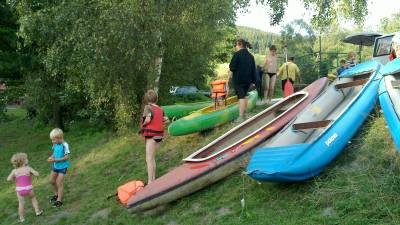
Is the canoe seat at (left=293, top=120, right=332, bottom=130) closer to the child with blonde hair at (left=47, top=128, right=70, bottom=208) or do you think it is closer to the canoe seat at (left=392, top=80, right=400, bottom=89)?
the canoe seat at (left=392, top=80, right=400, bottom=89)

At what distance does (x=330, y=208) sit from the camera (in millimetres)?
5133

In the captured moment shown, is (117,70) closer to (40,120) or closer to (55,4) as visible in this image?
(55,4)

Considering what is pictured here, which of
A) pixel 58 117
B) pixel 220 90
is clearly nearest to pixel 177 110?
pixel 220 90

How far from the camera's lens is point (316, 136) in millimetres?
6562

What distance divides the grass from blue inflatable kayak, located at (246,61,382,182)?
0.66 feet

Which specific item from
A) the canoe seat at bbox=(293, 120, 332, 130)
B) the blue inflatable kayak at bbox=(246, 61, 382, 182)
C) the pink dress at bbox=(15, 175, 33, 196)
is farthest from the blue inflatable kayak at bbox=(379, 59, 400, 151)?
the pink dress at bbox=(15, 175, 33, 196)

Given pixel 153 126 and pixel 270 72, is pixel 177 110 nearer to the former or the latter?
pixel 270 72

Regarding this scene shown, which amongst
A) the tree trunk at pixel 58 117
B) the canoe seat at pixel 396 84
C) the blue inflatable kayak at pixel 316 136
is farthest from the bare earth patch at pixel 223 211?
the tree trunk at pixel 58 117

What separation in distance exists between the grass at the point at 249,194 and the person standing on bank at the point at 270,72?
94.9 inches

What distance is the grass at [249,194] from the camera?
4988 millimetres

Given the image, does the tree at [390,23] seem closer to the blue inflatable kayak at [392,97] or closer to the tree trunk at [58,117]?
the tree trunk at [58,117]

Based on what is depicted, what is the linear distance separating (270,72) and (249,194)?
6233mm

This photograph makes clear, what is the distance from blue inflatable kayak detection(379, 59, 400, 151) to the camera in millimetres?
5578

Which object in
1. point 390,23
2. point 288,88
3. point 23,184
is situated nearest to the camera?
point 23,184
